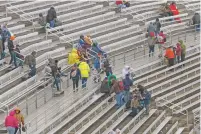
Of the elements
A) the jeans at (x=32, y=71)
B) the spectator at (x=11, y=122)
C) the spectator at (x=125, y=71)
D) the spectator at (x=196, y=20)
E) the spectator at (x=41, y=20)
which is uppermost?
the spectator at (x=41, y=20)

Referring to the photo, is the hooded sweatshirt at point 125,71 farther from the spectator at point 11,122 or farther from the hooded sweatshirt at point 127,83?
the spectator at point 11,122

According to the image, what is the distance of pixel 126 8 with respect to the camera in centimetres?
3350

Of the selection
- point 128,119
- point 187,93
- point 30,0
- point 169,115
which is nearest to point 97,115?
point 128,119

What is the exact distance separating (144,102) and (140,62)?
4.63 m

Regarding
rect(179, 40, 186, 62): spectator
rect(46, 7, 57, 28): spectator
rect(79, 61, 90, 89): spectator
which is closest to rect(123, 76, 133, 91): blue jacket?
rect(79, 61, 90, 89): spectator

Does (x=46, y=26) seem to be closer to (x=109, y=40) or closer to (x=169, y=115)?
(x=109, y=40)

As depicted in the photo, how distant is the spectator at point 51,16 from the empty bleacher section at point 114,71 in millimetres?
470

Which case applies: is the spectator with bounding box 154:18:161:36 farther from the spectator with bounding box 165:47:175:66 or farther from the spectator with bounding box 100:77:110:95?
the spectator with bounding box 100:77:110:95

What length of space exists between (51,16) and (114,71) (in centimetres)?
431

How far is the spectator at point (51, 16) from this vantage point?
1154 inches

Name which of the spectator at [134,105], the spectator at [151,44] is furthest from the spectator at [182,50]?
the spectator at [134,105]

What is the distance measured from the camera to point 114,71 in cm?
2681

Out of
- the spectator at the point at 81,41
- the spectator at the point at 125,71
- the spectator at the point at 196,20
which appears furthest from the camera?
the spectator at the point at 196,20

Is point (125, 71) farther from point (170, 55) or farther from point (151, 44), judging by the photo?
point (151, 44)
